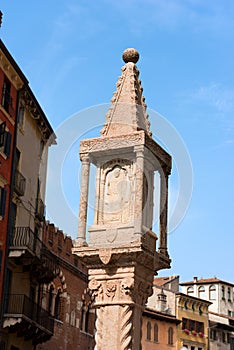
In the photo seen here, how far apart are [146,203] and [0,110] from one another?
1681 centimetres

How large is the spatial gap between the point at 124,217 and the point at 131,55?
3.28 m

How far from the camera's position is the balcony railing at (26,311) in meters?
28.4

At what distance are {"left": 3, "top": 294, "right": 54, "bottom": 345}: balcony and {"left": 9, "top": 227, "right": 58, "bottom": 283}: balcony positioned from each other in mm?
1424

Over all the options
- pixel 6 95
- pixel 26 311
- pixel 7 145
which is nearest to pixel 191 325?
pixel 26 311

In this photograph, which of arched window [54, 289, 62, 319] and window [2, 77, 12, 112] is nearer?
window [2, 77, 12, 112]

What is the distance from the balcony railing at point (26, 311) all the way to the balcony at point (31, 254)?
1.42m

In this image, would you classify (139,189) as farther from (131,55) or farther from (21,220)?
→ (21,220)

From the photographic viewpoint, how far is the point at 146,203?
42.3ft

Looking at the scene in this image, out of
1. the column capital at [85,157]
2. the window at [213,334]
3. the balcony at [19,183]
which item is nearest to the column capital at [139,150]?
the column capital at [85,157]

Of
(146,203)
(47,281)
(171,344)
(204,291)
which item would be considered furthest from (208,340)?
(146,203)

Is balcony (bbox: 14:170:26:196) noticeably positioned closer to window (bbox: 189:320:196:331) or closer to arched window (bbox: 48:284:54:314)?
arched window (bbox: 48:284:54:314)

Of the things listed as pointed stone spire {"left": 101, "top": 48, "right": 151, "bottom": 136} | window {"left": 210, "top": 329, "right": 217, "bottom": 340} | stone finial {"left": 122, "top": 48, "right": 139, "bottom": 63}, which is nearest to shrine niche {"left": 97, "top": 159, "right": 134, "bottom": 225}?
pointed stone spire {"left": 101, "top": 48, "right": 151, "bottom": 136}

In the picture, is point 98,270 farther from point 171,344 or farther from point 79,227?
point 171,344

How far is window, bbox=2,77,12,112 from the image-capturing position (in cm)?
2930
